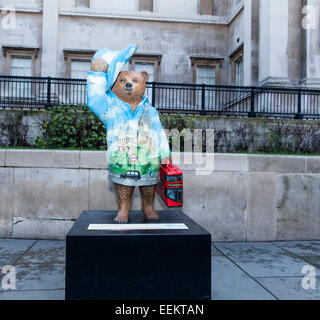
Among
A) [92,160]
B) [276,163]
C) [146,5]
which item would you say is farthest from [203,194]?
[146,5]

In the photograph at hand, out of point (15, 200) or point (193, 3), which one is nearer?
point (15, 200)

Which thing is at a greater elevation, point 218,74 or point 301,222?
point 218,74

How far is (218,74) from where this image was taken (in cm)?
1648

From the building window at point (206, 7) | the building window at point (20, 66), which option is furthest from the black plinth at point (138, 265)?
the building window at point (206, 7)

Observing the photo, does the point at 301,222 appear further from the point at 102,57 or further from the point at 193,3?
the point at 193,3

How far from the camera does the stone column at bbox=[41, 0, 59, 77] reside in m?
15.1

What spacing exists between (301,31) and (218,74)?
17.0 ft

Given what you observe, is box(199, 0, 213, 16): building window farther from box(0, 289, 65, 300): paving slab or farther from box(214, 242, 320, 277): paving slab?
box(0, 289, 65, 300): paving slab

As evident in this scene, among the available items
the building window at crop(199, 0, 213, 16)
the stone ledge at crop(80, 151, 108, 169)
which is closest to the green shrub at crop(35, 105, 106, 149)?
the stone ledge at crop(80, 151, 108, 169)

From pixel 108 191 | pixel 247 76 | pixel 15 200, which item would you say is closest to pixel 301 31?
pixel 247 76

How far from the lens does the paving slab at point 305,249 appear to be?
4469mm

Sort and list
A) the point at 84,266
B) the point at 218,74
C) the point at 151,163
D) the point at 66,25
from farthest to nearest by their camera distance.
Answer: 1. the point at 218,74
2. the point at 66,25
3. the point at 151,163
4. the point at 84,266

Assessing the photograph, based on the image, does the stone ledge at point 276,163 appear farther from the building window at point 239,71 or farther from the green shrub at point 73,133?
the building window at point 239,71

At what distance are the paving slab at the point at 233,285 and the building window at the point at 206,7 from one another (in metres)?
14.7
